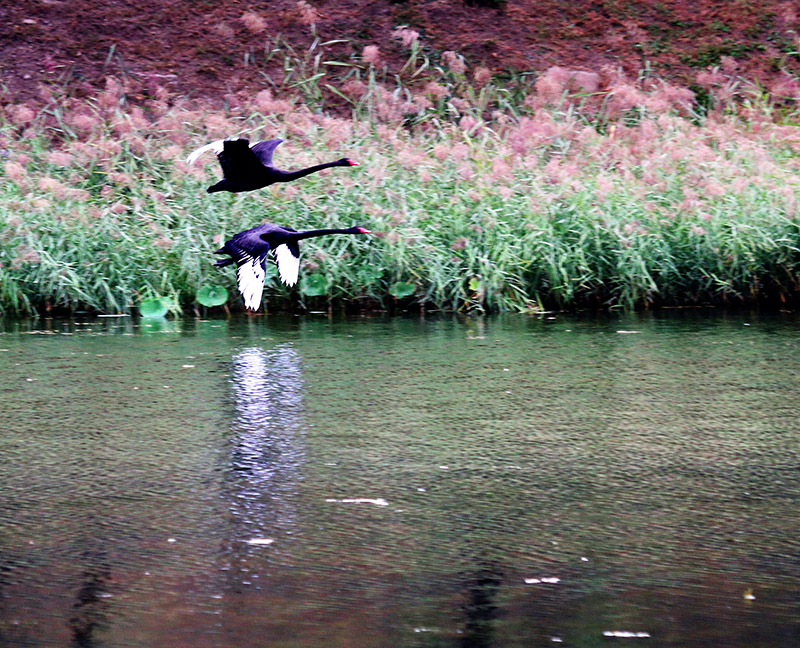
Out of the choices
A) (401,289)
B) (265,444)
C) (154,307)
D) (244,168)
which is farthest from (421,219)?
(265,444)

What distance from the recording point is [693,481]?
450 centimetres

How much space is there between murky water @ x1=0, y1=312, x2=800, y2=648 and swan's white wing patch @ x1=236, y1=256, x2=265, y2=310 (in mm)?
500

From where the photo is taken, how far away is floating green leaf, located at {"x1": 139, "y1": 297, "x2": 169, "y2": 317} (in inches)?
394

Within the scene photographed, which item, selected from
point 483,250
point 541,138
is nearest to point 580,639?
point 483,250

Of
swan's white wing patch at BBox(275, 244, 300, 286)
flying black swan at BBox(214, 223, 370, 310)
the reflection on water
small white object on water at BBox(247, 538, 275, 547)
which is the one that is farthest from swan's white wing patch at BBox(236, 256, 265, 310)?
small white object on water at BBox(247, 538, 275, 547)

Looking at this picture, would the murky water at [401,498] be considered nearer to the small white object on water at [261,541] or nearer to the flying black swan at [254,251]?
the small white object on water at [261,541]

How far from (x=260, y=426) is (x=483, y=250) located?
206 inches

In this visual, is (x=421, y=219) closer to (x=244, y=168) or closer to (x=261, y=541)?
(x=244, y=168)

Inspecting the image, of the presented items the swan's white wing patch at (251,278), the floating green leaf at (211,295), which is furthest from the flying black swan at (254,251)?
the floating green leaf at (211,295)

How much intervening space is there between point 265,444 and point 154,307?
16.6 ft

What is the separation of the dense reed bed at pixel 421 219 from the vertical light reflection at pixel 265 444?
273 centimetres

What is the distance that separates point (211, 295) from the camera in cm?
1012

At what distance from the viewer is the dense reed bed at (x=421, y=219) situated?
10.2 metres

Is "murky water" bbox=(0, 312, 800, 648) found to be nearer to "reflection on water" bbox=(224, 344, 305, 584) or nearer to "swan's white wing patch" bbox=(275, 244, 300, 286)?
"reflection on water" bbox=(224, 344, 305, 584)
